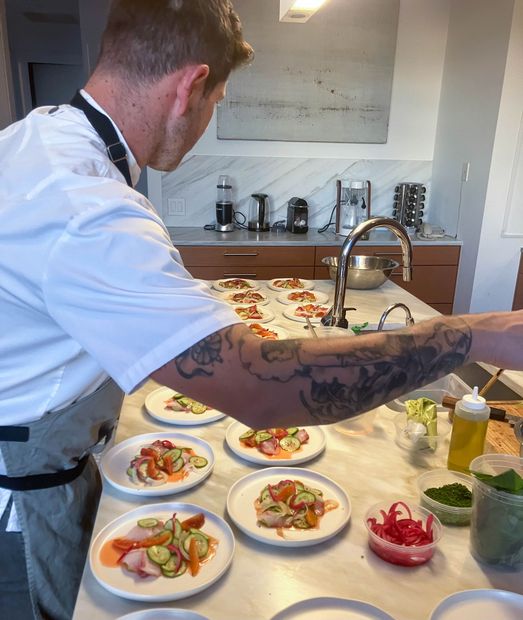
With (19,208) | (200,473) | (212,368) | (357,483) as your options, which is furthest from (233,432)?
(19,208)

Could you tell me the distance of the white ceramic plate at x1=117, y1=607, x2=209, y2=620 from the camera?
30.5 inches

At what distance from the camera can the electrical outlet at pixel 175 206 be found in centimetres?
394

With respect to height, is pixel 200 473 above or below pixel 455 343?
below

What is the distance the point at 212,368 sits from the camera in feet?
2.49

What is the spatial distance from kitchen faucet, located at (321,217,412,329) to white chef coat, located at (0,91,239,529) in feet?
2.84

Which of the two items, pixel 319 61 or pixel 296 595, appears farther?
pixel 319 61

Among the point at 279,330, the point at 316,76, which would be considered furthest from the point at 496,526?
the point at 316,76

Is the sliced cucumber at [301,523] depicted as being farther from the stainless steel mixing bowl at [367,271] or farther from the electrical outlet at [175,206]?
the electrical outlet at [175,206]

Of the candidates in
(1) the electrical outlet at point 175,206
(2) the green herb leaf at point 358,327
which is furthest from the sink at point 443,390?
(1) the electrical outlet at point 175,206

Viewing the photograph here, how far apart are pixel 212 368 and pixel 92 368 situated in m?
0.31

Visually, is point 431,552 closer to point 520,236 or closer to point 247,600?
point 247,600

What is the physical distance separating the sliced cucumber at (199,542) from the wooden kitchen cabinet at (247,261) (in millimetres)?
2637

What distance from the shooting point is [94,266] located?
714 mm

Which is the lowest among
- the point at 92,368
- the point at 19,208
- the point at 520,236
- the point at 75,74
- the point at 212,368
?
the point at 520,236
